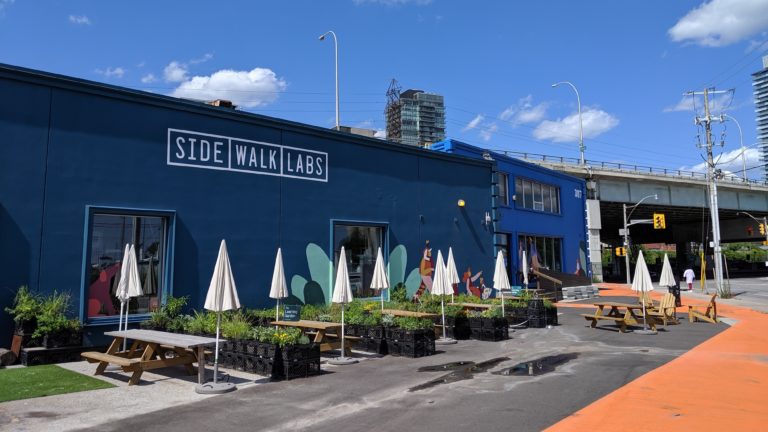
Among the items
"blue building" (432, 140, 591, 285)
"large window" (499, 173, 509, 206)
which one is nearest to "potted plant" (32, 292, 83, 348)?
"blue building" (432, 140, 591, 285)

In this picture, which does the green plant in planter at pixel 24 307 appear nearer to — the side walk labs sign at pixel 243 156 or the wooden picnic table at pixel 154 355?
the wooden picnic table at pixel 154 355

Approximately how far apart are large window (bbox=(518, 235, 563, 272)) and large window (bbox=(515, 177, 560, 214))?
180 cm

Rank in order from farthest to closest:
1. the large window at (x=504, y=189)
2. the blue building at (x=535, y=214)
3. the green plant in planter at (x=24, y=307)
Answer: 1. the large window at (x=504, y=189)
2. the blue building at (x=535, y=214)
3. the green plant in planter at (x=24, y=307)

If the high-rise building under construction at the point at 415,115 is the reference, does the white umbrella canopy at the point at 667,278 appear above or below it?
below

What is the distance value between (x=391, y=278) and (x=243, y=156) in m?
7.22

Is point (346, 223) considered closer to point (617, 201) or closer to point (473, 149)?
point (473, 149)

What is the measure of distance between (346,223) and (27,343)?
9.64m

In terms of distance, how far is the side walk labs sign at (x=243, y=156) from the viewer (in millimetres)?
13773

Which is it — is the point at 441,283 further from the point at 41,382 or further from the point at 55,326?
the point at 41,382

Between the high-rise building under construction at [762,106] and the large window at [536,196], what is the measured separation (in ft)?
60.5

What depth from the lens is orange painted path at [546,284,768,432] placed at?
670cm

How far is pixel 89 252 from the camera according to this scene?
11.9m

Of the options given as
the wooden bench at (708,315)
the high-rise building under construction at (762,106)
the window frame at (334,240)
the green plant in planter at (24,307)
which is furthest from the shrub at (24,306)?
the high-rise building under construction at (762,106)

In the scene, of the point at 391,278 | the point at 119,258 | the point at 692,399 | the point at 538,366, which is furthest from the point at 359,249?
the point at 692,399
